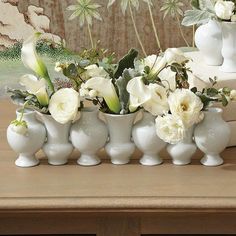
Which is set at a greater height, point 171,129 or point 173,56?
point 173,56

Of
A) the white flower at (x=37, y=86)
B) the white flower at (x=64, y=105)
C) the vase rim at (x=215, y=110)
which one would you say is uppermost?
the white flower at (x=37, y=86)

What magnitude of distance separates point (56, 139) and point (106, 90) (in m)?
0.16

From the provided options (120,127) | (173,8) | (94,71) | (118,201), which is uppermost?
(173,8)

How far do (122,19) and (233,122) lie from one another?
0.70 m

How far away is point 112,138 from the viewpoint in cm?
132

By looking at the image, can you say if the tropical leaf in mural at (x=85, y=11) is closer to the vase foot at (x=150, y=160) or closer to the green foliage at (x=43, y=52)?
the green foliage at (x=43, y=52)

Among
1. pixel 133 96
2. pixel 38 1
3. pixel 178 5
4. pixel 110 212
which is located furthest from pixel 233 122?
pixel 38 1

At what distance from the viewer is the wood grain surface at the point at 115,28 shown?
1.97 m

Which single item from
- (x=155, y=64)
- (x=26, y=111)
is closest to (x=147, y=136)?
(x=155, y=64)

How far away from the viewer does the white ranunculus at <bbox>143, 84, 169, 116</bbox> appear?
1258 mm

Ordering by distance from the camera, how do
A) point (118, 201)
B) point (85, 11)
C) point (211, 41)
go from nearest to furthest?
point (118, 201)
point (211, 41)
point (85, 11)

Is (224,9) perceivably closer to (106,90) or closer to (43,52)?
(106,90)

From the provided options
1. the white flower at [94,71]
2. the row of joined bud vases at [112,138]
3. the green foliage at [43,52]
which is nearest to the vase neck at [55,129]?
the row of joined bud vases at [112,138]

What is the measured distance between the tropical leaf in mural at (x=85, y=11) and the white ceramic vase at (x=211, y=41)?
56cm
